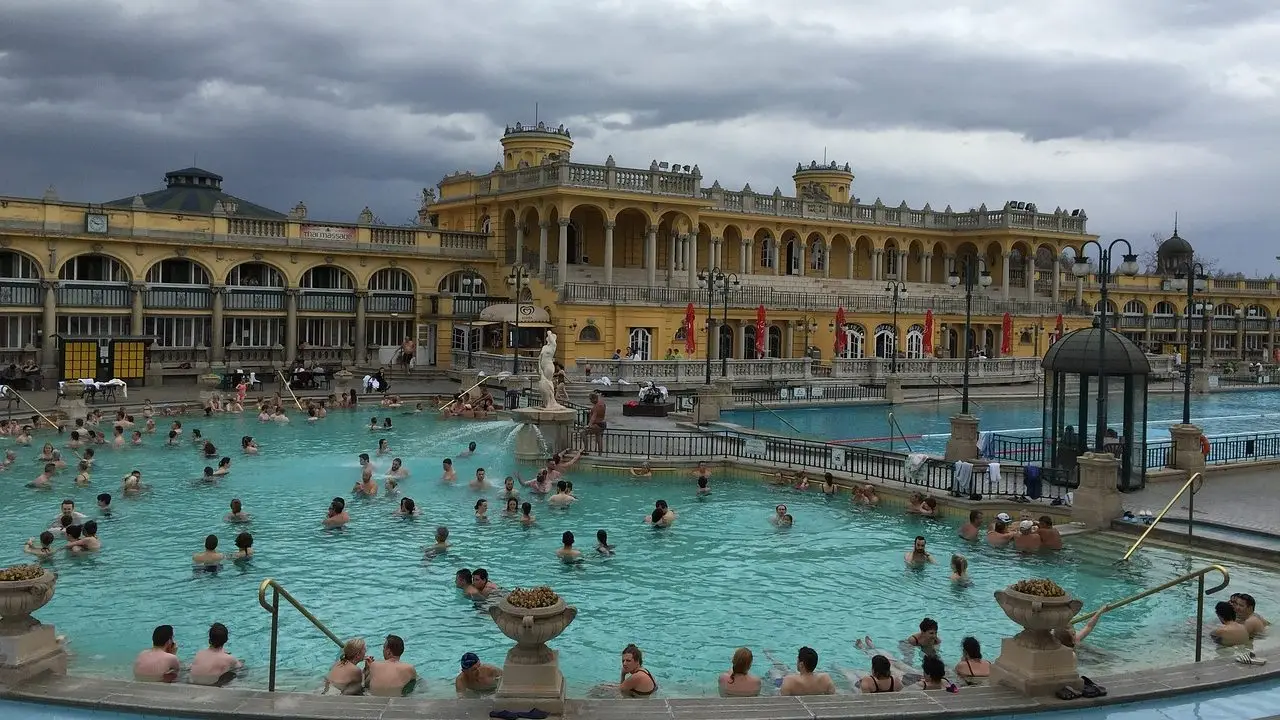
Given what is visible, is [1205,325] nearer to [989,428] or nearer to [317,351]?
[989,428]

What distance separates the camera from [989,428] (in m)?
36.3

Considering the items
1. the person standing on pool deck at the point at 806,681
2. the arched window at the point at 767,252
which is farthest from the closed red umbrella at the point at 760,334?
the person standing on pool deck at the point at 806,681

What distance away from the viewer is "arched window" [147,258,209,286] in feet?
144

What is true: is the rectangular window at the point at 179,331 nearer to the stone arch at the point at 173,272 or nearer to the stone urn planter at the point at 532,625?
the stone arch at the point at 173,272

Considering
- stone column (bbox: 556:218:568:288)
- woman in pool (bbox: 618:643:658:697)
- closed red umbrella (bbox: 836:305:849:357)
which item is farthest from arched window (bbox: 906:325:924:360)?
woman in pool (bbox: 618:643:658:697)

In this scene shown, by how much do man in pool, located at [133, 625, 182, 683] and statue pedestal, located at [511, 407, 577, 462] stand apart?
14793 millimetres

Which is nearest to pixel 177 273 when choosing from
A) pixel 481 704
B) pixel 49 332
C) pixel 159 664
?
pixel 49 332

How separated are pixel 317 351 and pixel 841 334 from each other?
2506 centimetres

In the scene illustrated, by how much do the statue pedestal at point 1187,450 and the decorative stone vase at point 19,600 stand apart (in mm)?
22389

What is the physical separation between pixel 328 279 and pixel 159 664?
38.5 m

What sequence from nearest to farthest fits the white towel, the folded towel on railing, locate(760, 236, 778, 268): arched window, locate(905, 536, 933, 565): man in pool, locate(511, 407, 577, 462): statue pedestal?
locate(905, 536, 933, 565): man in pool → the white towel → the folded towel on railing → locate(511, 407, 577, 462): statue pedestal → locate(760, 236, 778, 268): arched window

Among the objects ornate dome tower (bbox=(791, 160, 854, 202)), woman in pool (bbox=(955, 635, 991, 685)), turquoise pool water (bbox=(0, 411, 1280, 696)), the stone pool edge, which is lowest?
turquoise pool water (bbox=(0, 411, 1280, 696))

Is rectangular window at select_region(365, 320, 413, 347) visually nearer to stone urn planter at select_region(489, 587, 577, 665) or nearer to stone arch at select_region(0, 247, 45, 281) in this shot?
stone arch at select_region(0, 247, 45, 281)

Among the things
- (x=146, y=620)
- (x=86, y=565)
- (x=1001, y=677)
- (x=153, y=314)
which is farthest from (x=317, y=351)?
(x=1001, y=677)
